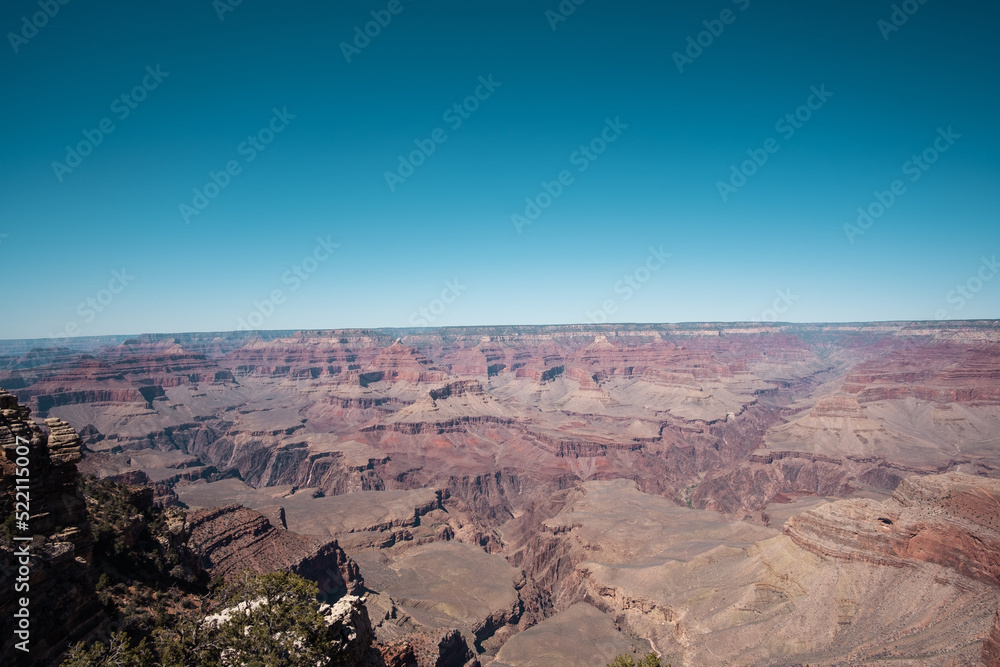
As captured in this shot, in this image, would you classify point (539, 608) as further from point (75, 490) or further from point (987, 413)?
point (987, 413)

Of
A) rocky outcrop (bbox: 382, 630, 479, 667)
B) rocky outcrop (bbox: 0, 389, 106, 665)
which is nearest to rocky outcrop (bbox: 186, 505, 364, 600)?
rocky outcrop (bbox: 382, 630, 479, 667)

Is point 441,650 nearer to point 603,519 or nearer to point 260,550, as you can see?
point 260,550

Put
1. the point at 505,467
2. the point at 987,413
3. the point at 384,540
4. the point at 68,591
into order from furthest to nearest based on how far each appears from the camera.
A: the point at 987,413 < the point at 505,467 < the point at 384,540 < the point at 68,591

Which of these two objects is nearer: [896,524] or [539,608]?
[896,524]

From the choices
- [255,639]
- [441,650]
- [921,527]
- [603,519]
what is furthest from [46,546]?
[603,519]

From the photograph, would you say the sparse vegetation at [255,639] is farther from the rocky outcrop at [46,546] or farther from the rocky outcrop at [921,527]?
the rocky outcrop at [921,527]

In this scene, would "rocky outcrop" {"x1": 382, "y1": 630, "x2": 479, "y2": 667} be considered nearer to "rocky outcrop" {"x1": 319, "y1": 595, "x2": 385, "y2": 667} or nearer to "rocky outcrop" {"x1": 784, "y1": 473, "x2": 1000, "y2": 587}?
"rocky outcrop" {"x1": 319, "y1": 595, "x2": 385, "y2": 667}

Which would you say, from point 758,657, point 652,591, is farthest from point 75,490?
point 652,591

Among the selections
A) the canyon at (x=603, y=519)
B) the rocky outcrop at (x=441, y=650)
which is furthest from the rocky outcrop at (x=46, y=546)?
the rocky outcrop at (x=441, y=650)
